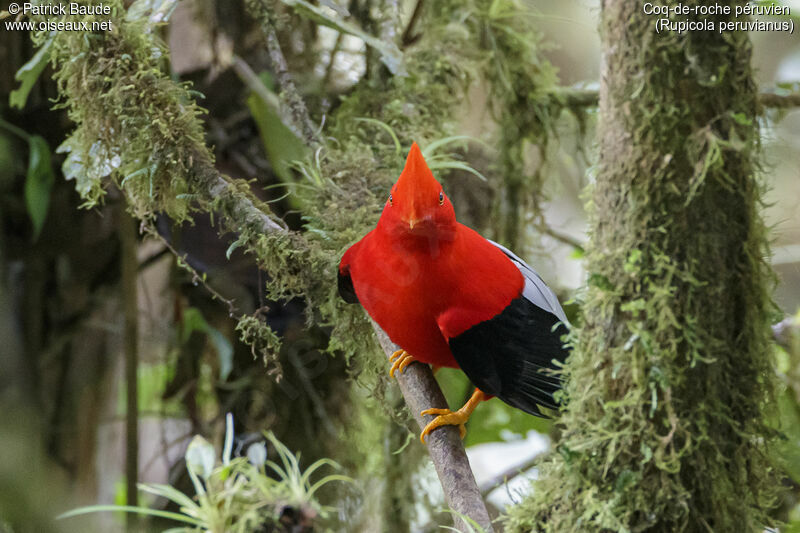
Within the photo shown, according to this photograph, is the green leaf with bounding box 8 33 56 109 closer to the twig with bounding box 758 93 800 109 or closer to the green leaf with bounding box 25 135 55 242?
the green leaf with bounding box 25 135 55 242

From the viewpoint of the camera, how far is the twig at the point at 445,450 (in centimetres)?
92

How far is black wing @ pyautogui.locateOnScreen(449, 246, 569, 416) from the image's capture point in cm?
111

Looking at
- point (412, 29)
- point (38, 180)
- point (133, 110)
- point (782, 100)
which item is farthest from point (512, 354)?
point (38, 180)

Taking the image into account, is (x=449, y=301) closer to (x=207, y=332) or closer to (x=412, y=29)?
(x=207, y=332)

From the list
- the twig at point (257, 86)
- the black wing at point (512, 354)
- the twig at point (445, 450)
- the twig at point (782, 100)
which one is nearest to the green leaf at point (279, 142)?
the twig at point (257, 86)

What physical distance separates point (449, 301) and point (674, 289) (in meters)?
0.51

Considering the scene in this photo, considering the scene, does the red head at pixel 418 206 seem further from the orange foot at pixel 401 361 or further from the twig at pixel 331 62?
the twig at pixel 331 62

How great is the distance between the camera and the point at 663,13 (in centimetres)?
66

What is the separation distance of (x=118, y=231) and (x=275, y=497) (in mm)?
1518

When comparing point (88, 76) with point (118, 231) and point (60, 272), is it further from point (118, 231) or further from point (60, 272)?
point (60, 272)

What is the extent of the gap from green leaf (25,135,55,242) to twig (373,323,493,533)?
50.4 inches

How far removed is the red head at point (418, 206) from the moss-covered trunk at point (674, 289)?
42cm

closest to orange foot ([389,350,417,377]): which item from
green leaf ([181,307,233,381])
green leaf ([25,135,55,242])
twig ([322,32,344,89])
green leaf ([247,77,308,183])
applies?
green leaf ([247,77,308,183])
